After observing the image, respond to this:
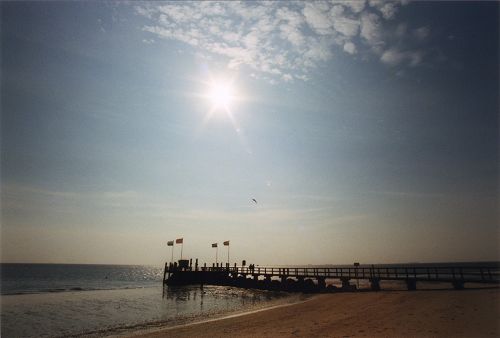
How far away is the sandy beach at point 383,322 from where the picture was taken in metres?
11.2

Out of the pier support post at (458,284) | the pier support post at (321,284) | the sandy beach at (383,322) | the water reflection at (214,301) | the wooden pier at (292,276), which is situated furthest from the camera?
the pier support post at (321,284)

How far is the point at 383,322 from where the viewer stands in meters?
12.9

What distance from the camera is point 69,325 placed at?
67.2 feet

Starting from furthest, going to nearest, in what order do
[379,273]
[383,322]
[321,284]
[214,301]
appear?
[321,284]
[214,301]
[379,273]
[383,322]

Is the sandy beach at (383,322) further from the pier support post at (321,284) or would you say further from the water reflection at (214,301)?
the pier support post at (321,284)

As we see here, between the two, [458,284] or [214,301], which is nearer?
[458,284]

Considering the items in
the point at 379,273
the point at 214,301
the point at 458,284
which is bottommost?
the point at 214,301

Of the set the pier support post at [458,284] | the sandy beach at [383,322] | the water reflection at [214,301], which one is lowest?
the water reflection at [214,301]

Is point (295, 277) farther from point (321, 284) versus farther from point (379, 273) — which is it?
point (379, 273)

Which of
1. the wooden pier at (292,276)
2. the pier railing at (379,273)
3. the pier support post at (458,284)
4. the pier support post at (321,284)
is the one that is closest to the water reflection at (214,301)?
the wooden pier at (292,276)

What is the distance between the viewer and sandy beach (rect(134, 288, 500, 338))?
1116 centimetres

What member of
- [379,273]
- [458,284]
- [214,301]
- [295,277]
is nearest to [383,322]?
[458,284]

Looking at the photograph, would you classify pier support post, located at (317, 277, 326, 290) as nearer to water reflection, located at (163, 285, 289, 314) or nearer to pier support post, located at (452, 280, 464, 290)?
water reflection, located at (163, 285, 289, 314)

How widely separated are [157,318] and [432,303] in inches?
692
